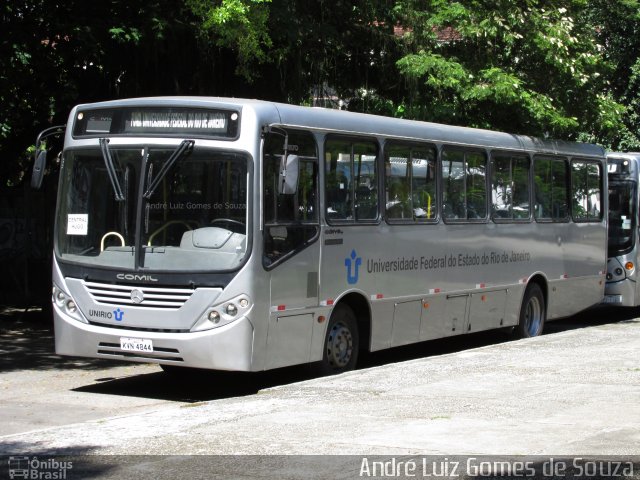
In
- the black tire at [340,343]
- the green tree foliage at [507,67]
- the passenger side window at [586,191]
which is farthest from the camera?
the green tree foliage at [507,67]

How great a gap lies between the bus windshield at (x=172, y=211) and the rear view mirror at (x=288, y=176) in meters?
0.40

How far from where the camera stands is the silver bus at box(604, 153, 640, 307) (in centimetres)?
2072

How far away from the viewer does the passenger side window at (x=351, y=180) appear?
1267cm

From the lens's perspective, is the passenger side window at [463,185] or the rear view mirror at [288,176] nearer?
the rear view mirror at [288,176]

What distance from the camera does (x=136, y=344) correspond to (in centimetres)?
1127

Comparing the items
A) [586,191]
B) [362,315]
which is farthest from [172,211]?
[586,191]

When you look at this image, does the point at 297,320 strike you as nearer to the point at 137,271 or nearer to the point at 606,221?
the point at 137,271

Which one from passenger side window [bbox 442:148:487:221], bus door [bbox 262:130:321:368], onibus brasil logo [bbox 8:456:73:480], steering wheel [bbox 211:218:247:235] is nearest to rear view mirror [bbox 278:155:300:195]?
bus door [bbox 262:130:321:368]

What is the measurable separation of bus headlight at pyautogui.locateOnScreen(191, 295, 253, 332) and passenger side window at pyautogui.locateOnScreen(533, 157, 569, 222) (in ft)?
25.5

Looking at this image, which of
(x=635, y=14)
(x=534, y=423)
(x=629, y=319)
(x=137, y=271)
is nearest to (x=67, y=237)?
(x=137, y=271)

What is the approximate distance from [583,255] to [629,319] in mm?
3739

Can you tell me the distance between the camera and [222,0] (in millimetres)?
17344

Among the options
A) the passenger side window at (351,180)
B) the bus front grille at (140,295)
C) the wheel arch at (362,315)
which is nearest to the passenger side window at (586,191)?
the passenger side window at (351,180)

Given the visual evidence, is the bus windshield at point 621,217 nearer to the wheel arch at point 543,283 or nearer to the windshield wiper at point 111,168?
the wheel arch at point 543,283
